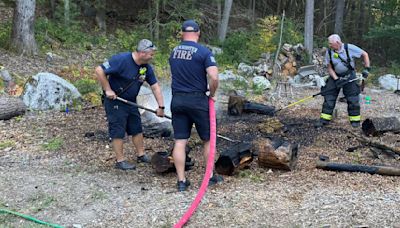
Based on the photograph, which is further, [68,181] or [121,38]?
[121,38]

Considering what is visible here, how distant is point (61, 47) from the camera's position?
1463cm

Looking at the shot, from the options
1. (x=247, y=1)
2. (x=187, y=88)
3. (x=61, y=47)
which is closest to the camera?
(x=187, y=88)

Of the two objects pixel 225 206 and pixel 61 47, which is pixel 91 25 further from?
pixel 225 206

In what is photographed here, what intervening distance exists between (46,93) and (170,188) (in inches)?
177

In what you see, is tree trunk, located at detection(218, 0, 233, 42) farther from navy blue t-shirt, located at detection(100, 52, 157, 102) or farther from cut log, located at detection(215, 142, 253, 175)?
cut log, located at detection(215, 142, 253, 175)

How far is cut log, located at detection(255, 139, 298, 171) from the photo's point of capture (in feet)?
17.8

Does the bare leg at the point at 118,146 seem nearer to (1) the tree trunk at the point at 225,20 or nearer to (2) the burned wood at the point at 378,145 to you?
(2) the burned wood at the point at 378,145

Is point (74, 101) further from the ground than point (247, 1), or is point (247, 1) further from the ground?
point (247, 1)

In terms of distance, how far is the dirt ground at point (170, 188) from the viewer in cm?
427

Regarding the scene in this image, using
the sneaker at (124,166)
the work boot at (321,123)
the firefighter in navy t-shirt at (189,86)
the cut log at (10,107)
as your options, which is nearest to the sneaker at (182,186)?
the firefighter in navy t-shirt at (189,86)

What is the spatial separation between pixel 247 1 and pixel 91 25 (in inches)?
410

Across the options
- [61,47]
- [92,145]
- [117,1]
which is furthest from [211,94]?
[117,1]

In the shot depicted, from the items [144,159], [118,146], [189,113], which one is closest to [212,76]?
[189,113]

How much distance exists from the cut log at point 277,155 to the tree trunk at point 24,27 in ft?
28.0
